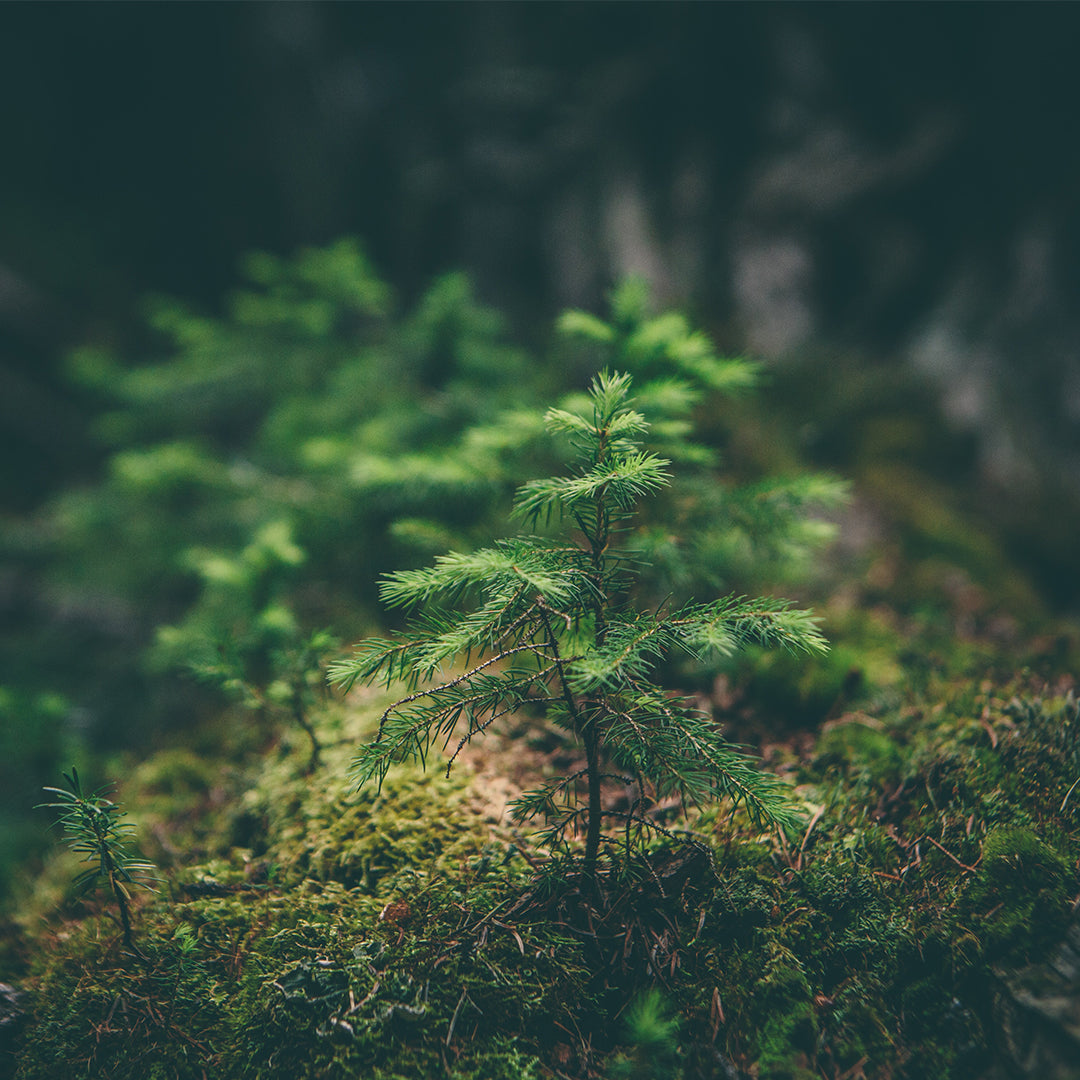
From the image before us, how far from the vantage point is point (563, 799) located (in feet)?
7.32

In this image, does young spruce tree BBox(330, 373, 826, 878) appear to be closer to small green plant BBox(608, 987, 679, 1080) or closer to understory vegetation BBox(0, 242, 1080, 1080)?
understory vegetation BBox(0, 242, 1080, 1080)

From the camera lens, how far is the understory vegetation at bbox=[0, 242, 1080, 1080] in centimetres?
170

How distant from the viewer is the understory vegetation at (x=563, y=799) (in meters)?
1.70

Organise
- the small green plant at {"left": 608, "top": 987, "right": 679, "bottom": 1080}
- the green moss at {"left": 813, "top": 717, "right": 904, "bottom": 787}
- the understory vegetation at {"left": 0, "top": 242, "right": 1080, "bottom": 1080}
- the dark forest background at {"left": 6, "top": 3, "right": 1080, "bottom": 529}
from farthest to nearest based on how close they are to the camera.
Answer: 1. the dark forest background at {"left": 6, "top": 3, "right": 1080, "bottom": 529}
2. the green moss at {"left": 813, "top": 717, "right": 904, "bottom": 787}
3. the understory vegetation at {"left": 0, "top": 242, "right": 1080, "bottom": 1080}
4. the small green plant at {"left": 608, "top": 987, "right": 679, "bottom": 1080}

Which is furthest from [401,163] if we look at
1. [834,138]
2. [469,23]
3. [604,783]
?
[604,783]

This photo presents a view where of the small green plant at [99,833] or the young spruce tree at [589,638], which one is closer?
the young spruce tree at [589,638]

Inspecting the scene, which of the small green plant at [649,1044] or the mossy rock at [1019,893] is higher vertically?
the mossy rock at [1019,893]

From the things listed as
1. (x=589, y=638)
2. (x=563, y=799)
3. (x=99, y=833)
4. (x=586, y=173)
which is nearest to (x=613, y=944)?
(x=563, y=799)

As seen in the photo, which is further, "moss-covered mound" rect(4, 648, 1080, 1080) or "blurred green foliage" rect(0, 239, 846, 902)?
"blurred green foliage" rect(0, 239, 846, 902)

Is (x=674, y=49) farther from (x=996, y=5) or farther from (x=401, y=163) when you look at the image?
(x=401, y=163)

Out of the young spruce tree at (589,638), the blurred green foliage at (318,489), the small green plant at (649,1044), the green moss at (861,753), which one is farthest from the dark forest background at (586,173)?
the small green plant at (649,1044)

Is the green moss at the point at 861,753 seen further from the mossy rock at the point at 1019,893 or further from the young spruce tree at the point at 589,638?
the young spruce tree at the point at 589,638

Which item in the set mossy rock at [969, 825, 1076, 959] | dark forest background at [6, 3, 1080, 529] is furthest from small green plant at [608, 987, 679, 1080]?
dark forest background at [6, 3, 1080, 529]

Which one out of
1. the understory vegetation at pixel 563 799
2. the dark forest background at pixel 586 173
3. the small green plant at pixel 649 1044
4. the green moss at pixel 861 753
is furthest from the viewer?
the dark forest background at pixel 586 173
